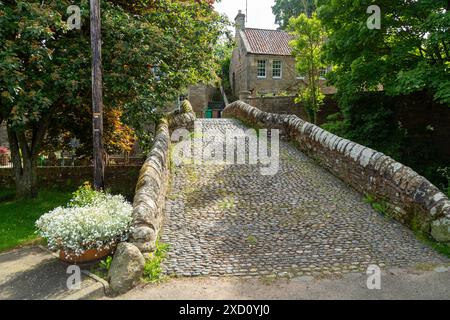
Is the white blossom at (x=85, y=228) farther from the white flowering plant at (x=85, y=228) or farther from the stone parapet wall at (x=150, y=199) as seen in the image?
the stone parapet wall at (x=150, y=199)

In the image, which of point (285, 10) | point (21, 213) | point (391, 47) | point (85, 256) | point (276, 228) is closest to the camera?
point (85, 256)

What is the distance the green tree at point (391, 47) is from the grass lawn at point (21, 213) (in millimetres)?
10171

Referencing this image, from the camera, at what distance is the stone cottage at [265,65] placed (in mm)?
30516

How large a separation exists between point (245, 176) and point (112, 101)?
4129mm

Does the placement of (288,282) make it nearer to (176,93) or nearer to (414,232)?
(414,232)

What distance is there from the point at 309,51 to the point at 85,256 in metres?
18.7

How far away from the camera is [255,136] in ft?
47.2

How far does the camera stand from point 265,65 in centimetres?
3108

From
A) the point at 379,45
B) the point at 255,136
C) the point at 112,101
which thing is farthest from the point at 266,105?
the point at 112,101

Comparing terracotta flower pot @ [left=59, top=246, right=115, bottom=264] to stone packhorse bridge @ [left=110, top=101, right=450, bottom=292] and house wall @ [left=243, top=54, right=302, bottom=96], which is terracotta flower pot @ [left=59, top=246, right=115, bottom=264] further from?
house wall @ [left=243, top=54, right=302, bottom=96]

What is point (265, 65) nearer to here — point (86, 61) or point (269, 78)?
point (269, 78)

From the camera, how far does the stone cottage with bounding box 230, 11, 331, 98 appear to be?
100ft

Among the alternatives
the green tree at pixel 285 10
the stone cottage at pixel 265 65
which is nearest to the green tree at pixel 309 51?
the stone cottage at pixel 265 65

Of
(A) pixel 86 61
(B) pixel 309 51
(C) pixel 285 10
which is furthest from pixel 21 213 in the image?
(C) pixel 285 10
